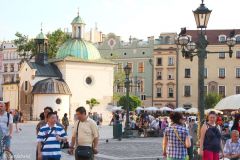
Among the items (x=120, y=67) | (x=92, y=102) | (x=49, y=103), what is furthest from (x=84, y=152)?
(x=120, y=67)

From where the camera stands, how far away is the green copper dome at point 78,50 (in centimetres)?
6988

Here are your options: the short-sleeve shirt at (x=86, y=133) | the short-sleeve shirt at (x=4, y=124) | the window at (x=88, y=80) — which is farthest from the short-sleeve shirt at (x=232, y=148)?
A: the window at (x=88, y=80)

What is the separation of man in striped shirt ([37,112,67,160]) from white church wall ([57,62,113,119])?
56707 mm

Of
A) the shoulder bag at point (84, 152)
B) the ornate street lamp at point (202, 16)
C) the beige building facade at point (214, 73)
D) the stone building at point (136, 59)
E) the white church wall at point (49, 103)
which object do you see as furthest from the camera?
the stone building at point (136, 59)

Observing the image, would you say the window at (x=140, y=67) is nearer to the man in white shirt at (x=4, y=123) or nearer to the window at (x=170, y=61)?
the window at (x=170, y=61)

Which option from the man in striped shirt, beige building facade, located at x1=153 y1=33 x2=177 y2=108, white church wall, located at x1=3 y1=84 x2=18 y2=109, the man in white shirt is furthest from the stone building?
the man in striped shirt

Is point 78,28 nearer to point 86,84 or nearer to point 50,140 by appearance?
point 86,84

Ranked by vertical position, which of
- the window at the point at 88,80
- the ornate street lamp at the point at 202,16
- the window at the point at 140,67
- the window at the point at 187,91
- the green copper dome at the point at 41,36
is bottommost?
the window at the point at 187,91

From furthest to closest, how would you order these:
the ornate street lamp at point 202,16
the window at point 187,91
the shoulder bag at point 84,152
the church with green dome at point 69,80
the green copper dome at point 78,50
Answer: the window at point 187,91 → the green copper dome at point 78,50 → the church with green dome at point 69,80 → the ornate street lamp at point 202,16 → the shoulder bag at point 84,152

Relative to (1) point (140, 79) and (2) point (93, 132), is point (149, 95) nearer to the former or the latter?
(1) point (140, 79)

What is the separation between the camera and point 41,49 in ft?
242

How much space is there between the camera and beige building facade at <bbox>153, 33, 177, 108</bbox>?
3221 inches

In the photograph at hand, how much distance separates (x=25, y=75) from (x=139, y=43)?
79.4 ft

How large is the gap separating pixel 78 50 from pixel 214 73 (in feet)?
74.9
